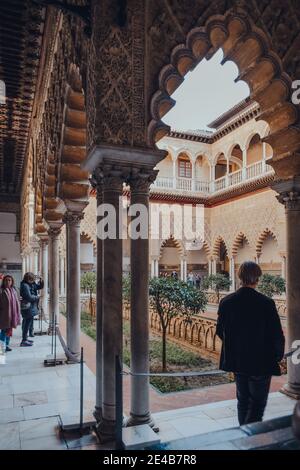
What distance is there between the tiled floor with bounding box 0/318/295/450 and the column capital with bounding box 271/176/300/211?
2366mm

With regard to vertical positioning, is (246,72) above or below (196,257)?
above

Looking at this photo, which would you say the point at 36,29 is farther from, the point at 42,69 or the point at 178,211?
the point at 178,211

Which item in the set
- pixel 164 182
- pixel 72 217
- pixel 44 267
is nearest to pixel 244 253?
pixel 164 182

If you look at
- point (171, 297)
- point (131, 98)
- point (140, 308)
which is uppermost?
point (131, 98)

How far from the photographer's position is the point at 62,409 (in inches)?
171

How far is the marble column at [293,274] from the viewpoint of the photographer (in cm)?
470

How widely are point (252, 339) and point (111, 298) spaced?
4.55 feet

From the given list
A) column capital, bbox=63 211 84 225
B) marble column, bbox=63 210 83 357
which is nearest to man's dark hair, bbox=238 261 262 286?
marble column, bbox=63 210 83 357

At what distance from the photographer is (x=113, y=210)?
3822 mm

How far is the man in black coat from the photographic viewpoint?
9.67 ft

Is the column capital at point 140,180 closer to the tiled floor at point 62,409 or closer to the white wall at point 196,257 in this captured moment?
the tiled floor at point 62,409

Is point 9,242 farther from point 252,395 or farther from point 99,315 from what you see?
point 252,395
